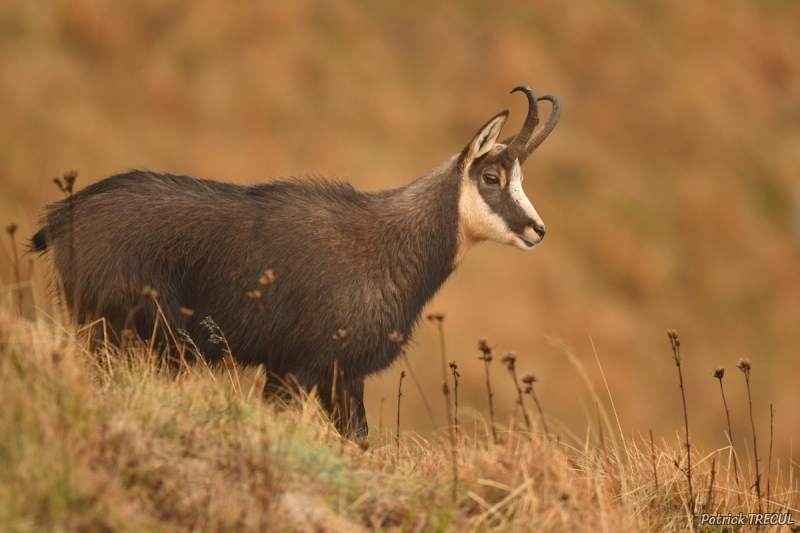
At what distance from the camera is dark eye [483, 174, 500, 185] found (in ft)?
26.1

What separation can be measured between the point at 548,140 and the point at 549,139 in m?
0.10

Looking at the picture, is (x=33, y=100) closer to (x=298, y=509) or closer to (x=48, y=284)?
(x=48, y=284)

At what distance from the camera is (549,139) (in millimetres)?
25125

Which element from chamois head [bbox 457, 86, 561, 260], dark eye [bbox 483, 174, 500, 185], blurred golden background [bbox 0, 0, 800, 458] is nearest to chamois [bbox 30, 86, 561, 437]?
chamois head [bbox 457, 86, 561, 260]

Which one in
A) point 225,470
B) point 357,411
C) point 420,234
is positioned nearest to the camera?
point 225,470

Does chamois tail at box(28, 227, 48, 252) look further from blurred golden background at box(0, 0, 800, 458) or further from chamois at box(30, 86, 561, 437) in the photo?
blurred golden background at box(0, 0, 800, 458)

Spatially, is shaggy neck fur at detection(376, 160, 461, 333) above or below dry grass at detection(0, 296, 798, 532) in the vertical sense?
above

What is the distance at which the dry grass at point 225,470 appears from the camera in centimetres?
431

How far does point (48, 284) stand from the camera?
7.19m

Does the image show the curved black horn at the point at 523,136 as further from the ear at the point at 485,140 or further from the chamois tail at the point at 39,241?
the chamois tail at the point at 39,241

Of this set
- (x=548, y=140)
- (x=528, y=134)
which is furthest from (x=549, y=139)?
(x=528, y=134)

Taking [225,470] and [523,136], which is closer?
[225,470]

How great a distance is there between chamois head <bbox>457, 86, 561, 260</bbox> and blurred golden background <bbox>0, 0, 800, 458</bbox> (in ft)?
32.3

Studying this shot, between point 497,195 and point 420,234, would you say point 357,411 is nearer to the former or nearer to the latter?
point 420,234
